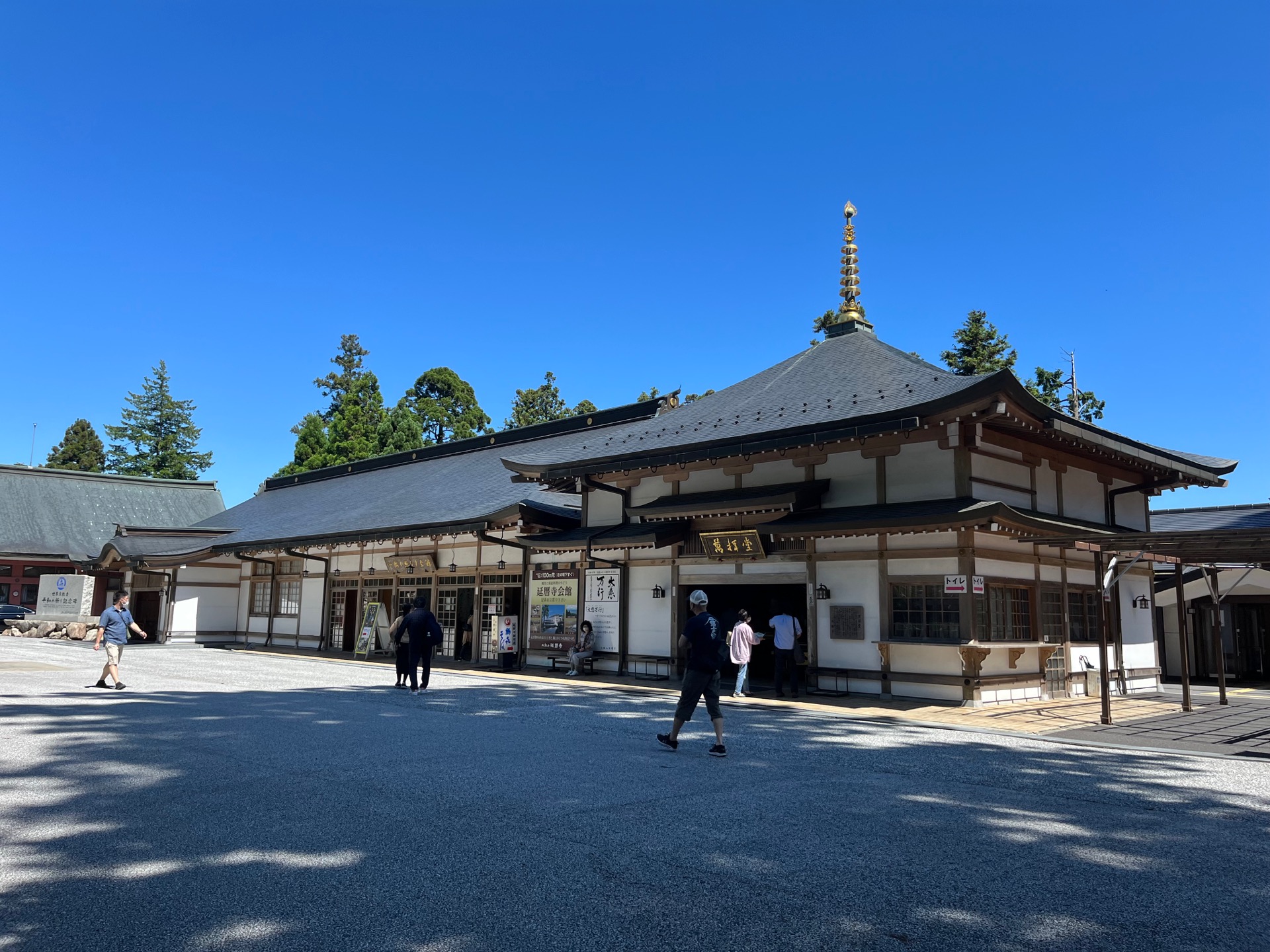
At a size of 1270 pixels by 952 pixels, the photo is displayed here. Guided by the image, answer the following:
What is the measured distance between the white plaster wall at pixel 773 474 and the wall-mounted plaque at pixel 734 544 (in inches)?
42.9

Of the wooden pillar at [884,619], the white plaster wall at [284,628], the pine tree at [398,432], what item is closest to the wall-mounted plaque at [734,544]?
the wooden pillar at [884,619]

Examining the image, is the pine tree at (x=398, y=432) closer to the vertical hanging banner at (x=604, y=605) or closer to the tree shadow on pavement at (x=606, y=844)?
the vertical hanging banner at (x=604, y=605)

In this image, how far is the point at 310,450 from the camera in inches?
2053

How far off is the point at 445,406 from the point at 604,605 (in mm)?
38855

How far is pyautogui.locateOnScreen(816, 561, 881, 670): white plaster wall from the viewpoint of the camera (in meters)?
14.8

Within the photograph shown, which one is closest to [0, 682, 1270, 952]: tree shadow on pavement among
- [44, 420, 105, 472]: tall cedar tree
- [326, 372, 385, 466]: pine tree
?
[326, 372, 385, 466]: pine tree

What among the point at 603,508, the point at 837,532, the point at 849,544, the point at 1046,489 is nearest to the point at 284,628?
the point at 603,508

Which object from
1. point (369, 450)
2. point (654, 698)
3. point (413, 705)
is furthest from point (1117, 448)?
point (369, 450)

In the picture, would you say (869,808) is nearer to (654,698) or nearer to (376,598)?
(654,698)

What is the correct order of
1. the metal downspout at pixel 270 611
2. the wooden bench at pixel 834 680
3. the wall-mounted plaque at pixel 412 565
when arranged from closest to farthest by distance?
the wooden bench at pixel 834 680, the wall-mounted plaque at pixel 412 565, the metal downspout at pixel 270 611

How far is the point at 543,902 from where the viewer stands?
443 cm

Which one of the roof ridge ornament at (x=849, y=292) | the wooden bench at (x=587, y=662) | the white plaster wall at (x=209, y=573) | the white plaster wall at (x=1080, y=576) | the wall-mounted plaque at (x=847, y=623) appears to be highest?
the roof ridge ornament at (x=849, y=292)

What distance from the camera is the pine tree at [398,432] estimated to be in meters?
50.3

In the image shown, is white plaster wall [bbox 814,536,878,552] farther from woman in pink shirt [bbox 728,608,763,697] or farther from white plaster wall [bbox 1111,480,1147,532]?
white plaster wall [bbox 1111,480,1147,532]
